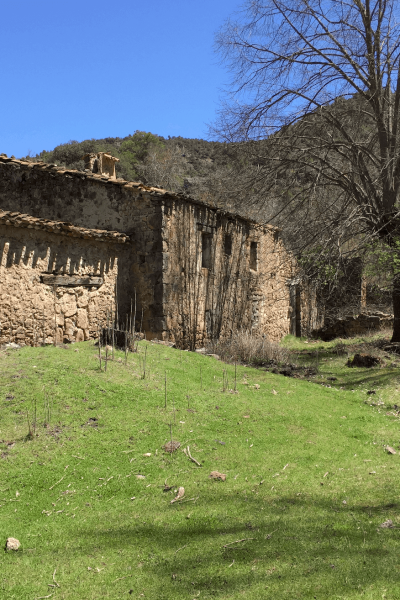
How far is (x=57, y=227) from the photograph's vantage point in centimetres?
967

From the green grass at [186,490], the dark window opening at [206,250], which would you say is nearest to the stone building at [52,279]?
the green grass at [186,490]

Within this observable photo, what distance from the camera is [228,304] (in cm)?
1518

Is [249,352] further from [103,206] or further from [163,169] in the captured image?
[163,169]

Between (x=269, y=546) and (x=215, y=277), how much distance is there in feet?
36.1

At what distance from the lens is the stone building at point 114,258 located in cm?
929

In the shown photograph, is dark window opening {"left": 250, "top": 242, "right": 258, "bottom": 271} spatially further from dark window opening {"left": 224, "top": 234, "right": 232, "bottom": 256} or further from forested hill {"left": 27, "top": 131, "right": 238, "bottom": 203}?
forested hill {"left": 27, "top": 131, "right": 238, "bottom": 203}

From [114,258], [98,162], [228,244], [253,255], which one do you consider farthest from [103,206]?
[253,255]

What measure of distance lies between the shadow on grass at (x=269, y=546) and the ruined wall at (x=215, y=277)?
800 centimetres

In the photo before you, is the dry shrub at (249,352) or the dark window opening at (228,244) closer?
the dry shrub at (249,352)

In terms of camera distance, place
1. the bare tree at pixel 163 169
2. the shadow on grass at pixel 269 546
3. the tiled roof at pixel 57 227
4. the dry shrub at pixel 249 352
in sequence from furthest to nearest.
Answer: the bare tree at pixel 163 169, the dry shrub at pixel 249 352, the tiled roof at pixel 57 227, the shadow on grass at pixel 269 546

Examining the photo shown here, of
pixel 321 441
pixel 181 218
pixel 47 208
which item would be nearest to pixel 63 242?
pixel 47 208

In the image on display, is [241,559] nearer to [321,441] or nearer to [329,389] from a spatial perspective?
[321,441]

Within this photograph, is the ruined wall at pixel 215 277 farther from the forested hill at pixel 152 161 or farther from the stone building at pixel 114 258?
the forested hill at pixel 152 161

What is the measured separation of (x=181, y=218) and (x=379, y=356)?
6.02 m
